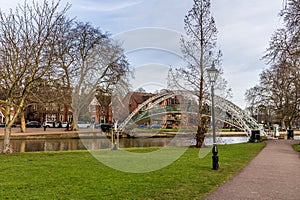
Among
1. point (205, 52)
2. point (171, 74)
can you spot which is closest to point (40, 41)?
point (171, 74)

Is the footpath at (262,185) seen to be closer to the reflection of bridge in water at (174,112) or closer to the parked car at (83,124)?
the reflection of bridge in water at (174,112)

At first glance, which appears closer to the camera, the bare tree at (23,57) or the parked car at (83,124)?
the bare tree at (23,57)

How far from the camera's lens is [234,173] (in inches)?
410

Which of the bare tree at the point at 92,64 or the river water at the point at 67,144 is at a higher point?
the bare tree at the point at 92,64

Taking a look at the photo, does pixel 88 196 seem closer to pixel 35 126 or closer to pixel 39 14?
pixel 39 14

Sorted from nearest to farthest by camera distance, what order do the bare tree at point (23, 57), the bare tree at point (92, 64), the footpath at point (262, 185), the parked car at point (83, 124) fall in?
the footpath at point (262, 185) → the bare tree at point (23, 57) → the bare tree at point (92, 64) → the parked car at point (83, 124)

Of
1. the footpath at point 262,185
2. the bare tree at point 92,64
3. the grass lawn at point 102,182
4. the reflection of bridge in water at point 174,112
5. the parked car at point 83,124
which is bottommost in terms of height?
the footpath at point 262,185

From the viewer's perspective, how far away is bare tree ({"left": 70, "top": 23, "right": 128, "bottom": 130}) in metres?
33.6

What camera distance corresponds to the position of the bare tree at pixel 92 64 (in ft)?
110

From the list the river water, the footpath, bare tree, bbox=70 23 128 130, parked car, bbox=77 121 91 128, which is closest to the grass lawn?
the footpath

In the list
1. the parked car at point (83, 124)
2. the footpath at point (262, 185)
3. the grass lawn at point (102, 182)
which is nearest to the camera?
the grass lawn at point (102, 182)

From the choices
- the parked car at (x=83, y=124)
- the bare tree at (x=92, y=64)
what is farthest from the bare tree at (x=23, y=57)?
the parked car at (x=83, y=124)

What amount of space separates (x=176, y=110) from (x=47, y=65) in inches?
952

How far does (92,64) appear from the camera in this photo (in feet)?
119
